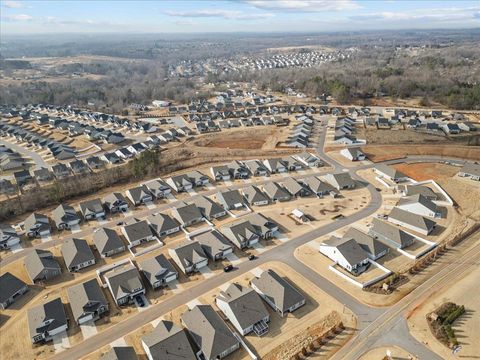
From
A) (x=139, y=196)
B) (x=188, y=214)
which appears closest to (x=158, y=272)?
(x=188, y=214)

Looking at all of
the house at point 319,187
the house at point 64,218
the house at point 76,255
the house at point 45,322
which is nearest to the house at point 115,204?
the house at point 64,218

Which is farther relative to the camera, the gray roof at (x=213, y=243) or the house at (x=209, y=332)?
the gray roof at (x=213, y=243)

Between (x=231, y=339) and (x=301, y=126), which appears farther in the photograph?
(x=301, y=126)

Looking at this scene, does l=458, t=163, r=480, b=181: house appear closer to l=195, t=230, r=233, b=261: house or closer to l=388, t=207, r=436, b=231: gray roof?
l=388, t=207, r=436, b=231: gray roof

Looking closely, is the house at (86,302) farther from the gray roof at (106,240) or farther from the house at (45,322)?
the gray roof at (106,240)

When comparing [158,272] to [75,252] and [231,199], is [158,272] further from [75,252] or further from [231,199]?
[231,199]

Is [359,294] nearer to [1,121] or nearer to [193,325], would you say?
[193,325]

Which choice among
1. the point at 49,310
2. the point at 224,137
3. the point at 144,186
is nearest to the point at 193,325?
the point at 49,310
